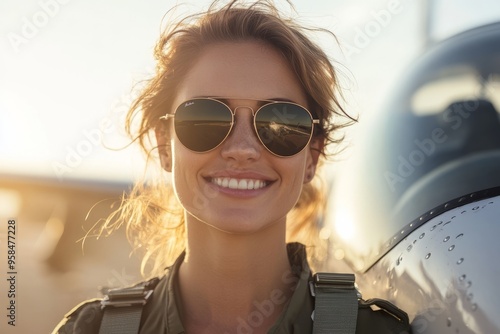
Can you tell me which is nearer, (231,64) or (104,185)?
(231,64)

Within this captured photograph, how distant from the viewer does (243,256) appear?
249 cm

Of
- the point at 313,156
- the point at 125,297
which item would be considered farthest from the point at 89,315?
the point at 313,156

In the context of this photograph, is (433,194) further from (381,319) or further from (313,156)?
(381,319)

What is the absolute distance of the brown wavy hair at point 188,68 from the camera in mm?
2588

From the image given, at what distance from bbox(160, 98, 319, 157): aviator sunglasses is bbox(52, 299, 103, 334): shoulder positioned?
0.68 meters

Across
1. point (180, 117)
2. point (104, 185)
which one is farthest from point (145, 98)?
point (104, 185)

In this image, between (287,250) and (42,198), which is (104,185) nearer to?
(42,198)

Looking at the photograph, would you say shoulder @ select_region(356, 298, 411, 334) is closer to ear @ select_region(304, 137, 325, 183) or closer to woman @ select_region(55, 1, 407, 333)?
woman @ select_region(55, 1, 407, 333)

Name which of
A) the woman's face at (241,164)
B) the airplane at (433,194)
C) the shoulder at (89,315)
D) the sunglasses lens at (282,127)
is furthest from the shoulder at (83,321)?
the airplane at (433,194)

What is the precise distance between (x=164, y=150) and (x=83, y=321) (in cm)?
74

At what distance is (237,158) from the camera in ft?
7.74

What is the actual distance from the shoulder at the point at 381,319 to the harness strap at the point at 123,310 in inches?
30.2

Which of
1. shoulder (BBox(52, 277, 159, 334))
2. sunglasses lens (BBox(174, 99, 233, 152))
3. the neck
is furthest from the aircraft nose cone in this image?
shoulder (BBox(52, 277, 159, 334))

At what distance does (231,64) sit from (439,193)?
111cm
